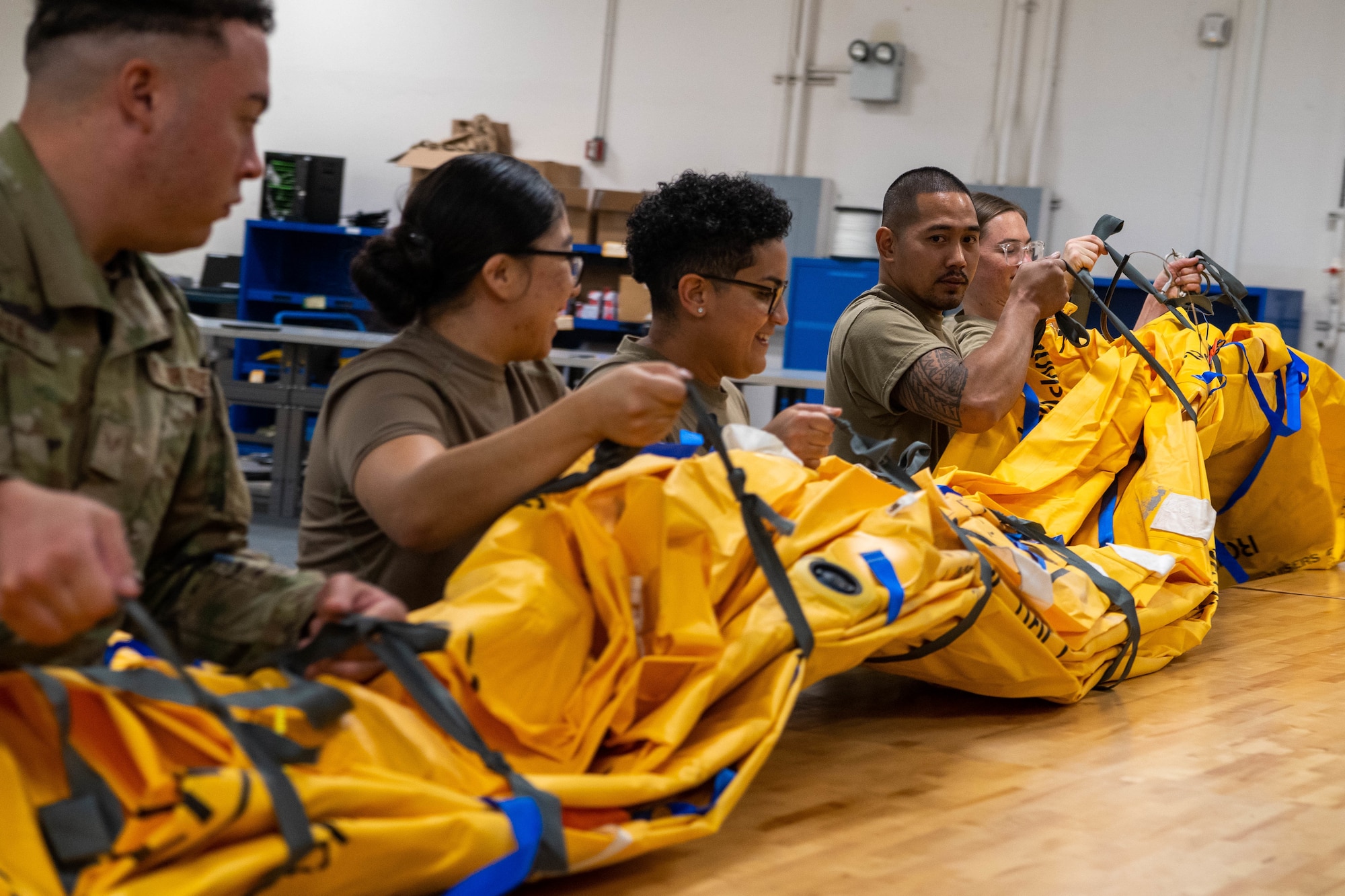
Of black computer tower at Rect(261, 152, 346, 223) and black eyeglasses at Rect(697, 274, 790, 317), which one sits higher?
black computer tower at Rect(261, 152, 346, 223)

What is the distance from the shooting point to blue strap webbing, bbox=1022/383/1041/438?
8.75 ft

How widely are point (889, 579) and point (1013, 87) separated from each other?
681 centimetres

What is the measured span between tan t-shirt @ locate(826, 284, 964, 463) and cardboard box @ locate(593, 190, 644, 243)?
469 centimetres

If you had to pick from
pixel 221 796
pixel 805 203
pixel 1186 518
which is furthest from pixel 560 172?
pixel 221 796

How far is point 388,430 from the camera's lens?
4.58 feet

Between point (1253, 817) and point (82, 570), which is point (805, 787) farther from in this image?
point (82, 570)

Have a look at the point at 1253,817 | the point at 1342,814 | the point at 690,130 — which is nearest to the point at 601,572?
the point at 1253,817

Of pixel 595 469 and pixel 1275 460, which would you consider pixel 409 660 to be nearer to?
pixel 595 469

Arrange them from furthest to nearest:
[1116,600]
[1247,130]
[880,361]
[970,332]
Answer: [1247,130], [970,332], [880,361], [1116,600]

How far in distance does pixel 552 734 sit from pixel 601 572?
0.18 m

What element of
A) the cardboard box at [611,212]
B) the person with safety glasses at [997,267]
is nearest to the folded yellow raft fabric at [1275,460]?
the person with safety glasses at [997,267]

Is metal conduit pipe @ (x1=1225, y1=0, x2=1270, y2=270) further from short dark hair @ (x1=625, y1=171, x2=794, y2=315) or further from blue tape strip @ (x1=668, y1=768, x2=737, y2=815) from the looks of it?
blue tape strip @ (x1=668, y1=768, x2=737, y2=815)

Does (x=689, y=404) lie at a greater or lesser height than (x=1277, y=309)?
lesser

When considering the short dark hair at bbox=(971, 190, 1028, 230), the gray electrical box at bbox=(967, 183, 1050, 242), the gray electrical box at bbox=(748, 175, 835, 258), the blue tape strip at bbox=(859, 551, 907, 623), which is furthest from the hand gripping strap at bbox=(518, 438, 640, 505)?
the gray electrical box at bbox=(748, 175, 835, 258)
